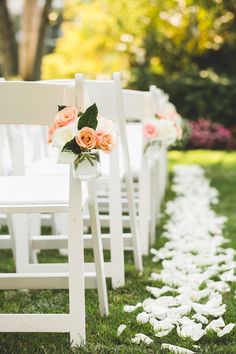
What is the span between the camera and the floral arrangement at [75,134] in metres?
3.20

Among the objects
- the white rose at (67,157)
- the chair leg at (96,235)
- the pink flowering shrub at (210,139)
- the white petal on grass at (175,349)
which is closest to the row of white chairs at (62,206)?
the chair leg at (96,235)

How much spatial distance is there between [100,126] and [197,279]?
170cm

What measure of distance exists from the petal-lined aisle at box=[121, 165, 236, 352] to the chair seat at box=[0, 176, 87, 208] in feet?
2.52

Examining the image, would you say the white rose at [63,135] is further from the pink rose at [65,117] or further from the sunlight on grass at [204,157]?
the sunlight on grass at [204,157]

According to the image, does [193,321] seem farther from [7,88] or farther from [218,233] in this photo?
[218,233]

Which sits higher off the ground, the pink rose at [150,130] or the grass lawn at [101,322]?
the pink rose at [150,130]

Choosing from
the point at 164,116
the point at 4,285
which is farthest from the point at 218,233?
the point at 4,285

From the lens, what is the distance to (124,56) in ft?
66.7

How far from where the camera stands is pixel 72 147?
126 inches

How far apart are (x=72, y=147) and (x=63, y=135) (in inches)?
2.5

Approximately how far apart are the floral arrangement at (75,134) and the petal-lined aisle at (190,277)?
956mm

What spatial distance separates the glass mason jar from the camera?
126 inches

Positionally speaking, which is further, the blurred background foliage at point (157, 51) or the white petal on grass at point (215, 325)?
the blurred background foliage at point (157, 51)

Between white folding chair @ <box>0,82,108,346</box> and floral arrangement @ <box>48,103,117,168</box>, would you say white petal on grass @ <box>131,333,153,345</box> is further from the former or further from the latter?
floral arrangement @ <box>48,103,117,168</box>
